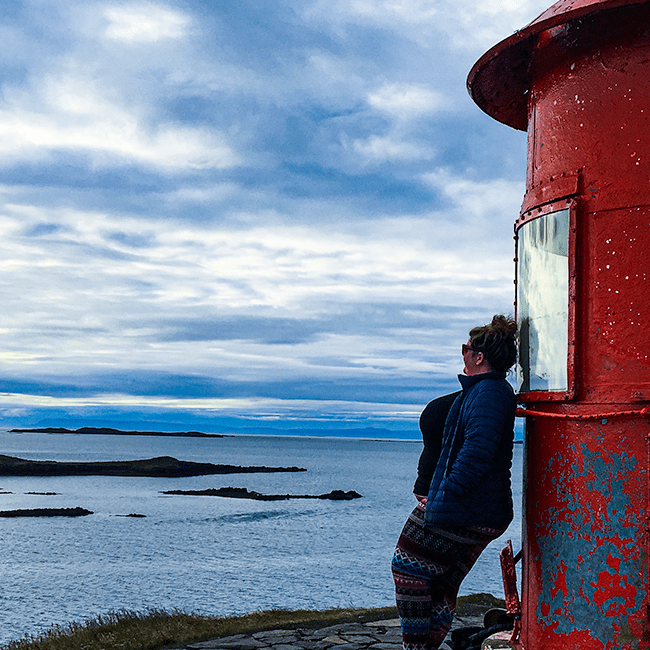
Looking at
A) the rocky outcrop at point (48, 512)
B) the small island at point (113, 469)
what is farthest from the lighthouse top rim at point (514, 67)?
the small island at point (113, 469)

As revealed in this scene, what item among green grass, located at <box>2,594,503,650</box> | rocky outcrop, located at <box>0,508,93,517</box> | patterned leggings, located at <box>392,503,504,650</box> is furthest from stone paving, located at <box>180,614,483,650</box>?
rocky outcrop, located at <box>0,508,93,517</box>

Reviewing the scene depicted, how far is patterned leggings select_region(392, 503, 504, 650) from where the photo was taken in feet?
13.9

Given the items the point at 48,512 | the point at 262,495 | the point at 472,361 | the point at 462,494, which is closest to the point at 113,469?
the point at 262,495

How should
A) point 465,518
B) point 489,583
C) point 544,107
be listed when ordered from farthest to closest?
point 489,583 → point 544,107 → point 465,518

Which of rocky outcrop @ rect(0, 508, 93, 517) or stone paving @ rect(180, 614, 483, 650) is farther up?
stone paving @ rect(180, 614, 483, 650)

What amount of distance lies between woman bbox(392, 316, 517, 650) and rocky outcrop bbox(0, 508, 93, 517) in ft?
145

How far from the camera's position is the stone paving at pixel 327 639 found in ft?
20.5

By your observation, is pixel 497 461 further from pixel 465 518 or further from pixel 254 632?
pixel 254 632

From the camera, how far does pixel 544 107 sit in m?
4.36

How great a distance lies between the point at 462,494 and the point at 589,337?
3.38ft

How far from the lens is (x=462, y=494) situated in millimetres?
4027

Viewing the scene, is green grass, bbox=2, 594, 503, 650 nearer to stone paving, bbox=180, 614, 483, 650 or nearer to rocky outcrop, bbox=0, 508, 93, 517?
stone paving, bbox=180, 614, 483, 650

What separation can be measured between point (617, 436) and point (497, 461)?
658mm

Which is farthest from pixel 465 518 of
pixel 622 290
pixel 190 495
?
pixel 190 495
